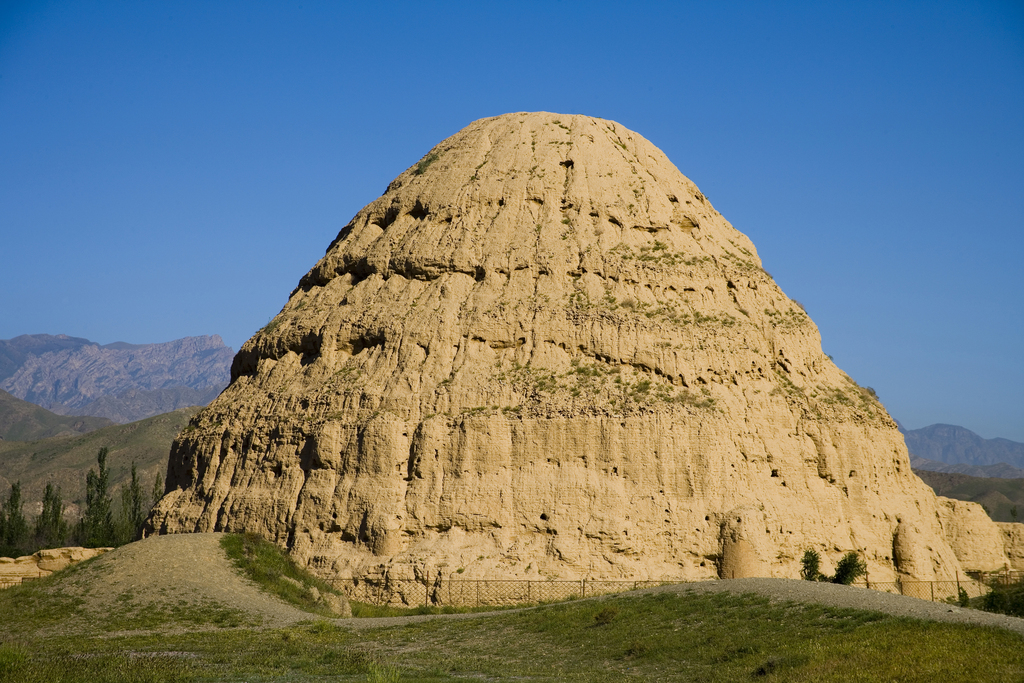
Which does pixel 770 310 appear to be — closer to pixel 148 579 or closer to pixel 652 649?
pixel 652 649

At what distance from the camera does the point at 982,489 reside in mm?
138500

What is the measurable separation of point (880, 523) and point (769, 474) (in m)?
4.31

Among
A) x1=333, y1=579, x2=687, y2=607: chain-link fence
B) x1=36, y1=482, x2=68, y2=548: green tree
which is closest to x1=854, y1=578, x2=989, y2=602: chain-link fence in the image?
x1=333, y1=579, x2=687, y2=607: chain-link fence

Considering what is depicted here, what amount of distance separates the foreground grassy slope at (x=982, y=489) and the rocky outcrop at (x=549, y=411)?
107 metres

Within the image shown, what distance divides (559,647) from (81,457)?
125 m

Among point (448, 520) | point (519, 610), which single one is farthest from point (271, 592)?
point (519, 610)

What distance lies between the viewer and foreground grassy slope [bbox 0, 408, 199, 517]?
114625 mm

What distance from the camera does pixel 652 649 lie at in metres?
19.8

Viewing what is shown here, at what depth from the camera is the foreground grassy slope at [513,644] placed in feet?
53.7

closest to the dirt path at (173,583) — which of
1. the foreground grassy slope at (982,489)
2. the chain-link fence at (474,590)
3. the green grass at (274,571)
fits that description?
the green grass at (274,571)

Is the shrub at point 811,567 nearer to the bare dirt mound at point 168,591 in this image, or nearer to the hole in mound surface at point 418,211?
the bare dirt mound at point 168,591

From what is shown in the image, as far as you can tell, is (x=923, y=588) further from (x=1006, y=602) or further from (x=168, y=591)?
(x=168, y=591)

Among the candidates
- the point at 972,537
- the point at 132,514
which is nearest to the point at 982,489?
the point at 972,537

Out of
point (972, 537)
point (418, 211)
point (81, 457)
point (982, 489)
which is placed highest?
point (418, 211)
